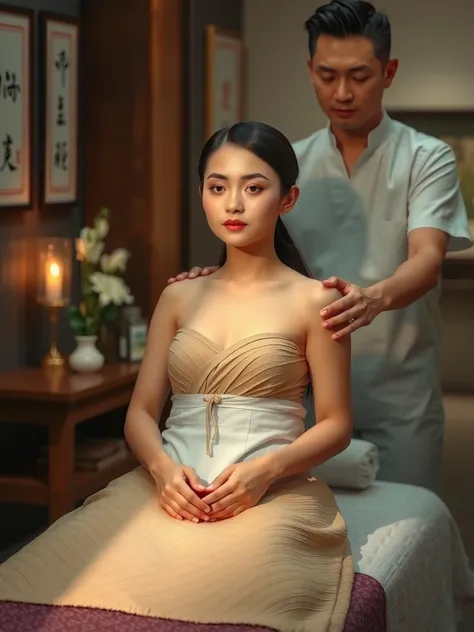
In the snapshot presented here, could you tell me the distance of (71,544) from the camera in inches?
79.6

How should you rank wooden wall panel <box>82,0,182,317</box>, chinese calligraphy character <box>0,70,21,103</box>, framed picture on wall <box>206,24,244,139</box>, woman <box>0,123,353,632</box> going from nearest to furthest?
woman <box>0,123,353,632</box> → chinese calligraphy character <box>0,70,21,103</box> → wooden wall panel <box>82,0,182,317</box> → framed picture on wall <box>206,24,244,139</box>

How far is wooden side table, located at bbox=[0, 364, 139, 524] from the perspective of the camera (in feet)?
11.8

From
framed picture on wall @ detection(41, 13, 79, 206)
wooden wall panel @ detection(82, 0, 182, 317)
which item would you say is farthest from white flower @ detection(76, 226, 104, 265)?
wooden wall panel @ detection(82, 0, 182, 317)

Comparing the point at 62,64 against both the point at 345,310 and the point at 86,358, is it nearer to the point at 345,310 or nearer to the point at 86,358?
the point at 86,358

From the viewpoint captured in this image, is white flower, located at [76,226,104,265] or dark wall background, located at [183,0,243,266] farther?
dark wall background, located at [183,0,243,266]

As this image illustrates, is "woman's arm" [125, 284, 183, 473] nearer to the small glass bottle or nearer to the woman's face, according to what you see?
the woman's face

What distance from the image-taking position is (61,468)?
3.61 metres

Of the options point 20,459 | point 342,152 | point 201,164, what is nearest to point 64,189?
point 20,459

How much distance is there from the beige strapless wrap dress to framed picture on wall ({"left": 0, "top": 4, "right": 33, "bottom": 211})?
186cm

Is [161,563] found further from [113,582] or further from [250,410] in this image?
[250,410]

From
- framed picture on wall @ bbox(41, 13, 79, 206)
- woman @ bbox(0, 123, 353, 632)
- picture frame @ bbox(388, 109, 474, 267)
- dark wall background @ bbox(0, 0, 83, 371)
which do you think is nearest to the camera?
woman @ bbox(0, 123, 353, 632)

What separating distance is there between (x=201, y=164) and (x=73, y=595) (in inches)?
32.8

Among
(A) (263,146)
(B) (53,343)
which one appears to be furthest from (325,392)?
(B) (53,343)

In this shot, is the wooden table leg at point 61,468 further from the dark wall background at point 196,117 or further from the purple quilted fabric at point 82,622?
the purple quilted fabric at point 82,622
